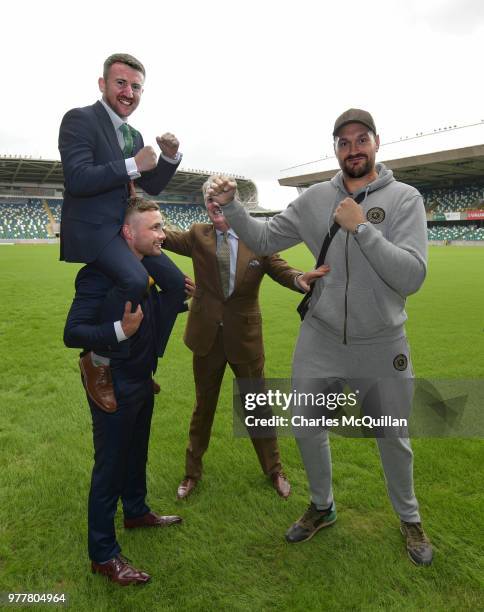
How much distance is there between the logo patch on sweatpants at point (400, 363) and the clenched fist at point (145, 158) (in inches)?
63.3

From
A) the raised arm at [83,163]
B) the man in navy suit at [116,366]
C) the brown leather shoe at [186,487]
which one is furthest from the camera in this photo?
the brown leather shoe at [186,487]

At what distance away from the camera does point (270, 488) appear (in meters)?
3.21

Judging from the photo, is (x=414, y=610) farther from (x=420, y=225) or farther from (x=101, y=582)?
(x=420, y=225)

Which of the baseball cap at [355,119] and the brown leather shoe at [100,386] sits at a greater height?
the baseball cap at [355,119]

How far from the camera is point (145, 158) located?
198 cm

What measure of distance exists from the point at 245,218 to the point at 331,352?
92 centimetres

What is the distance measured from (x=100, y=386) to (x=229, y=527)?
133cm

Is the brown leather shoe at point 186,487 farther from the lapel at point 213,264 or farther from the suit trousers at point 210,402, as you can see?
the lapel at point 213,264

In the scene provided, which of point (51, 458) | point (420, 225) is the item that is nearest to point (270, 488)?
point (51, 458)

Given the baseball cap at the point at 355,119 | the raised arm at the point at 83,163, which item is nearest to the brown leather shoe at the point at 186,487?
the raised arm at the point at 83,163

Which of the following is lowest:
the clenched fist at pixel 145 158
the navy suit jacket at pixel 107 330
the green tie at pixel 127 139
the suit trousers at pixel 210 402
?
the suit trousers at pixel 210 402

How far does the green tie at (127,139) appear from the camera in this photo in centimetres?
219

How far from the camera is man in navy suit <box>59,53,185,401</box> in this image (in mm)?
1978

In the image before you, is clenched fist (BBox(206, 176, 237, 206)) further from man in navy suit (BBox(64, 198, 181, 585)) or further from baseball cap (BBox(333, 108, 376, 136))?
baseball cap (BBox(333, 108, 376, 136))
